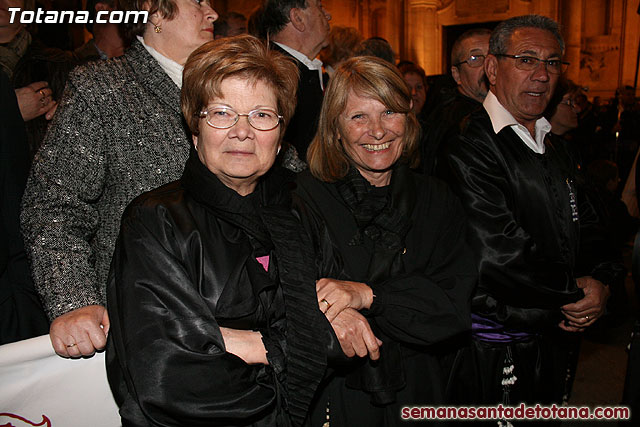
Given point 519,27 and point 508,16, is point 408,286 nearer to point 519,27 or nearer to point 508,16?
point 519,27

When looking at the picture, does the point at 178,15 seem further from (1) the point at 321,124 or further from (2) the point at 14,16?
(2) the point at 14,16

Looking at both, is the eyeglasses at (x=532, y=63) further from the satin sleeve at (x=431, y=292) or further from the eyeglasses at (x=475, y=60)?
the eyeglasses at (x=475, y=60)

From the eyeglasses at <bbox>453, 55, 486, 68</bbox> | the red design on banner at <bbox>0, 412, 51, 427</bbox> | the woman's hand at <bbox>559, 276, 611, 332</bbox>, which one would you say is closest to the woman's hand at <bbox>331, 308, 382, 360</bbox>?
the red design on banner at <bbox>0, 412, 51, 427</bbox>

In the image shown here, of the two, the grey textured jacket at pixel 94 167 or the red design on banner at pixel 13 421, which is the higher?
the grey textured jacket at pixel 94 167

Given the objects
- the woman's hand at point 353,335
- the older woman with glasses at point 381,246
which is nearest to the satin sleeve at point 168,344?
the woman's hand at point 353,335

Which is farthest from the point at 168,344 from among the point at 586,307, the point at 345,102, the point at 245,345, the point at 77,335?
the point at 586,307

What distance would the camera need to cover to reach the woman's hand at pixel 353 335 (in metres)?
1.91

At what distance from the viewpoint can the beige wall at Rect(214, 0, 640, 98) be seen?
55.5 ft

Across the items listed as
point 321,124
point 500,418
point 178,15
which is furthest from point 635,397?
point 178,15

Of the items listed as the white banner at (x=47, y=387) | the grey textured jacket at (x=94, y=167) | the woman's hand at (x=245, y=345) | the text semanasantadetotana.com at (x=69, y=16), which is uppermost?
the text semanasantadetotana.com at (x=69, y=16)

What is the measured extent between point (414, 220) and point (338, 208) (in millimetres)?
340

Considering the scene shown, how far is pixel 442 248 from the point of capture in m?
2.37

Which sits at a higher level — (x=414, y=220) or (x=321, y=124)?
(x=321, y=124)

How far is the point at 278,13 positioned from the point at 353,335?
2.83m
